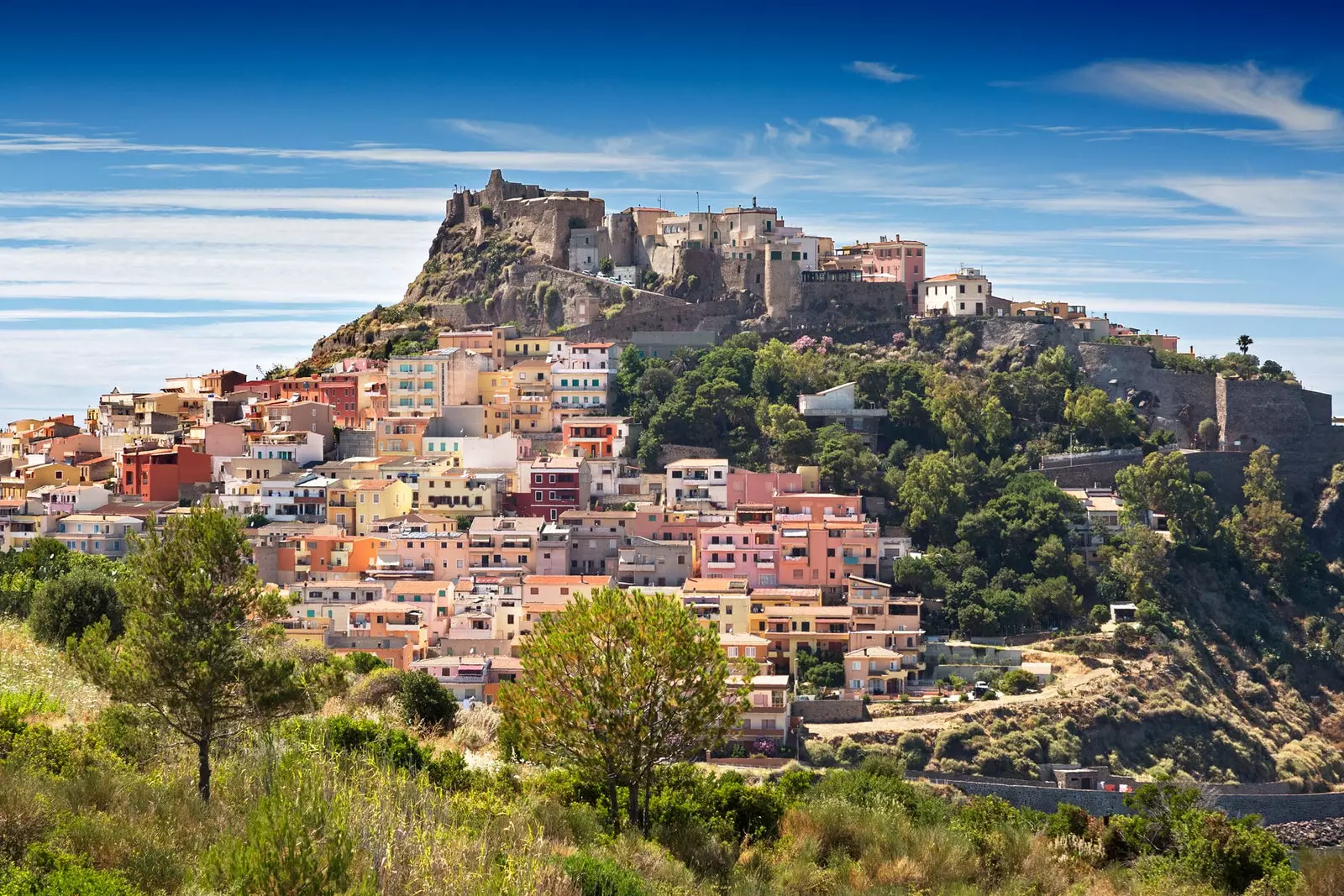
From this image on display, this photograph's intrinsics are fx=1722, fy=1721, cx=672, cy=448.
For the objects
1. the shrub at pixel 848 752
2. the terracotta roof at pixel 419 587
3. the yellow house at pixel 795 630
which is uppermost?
the terracotta roof at pixel 419 587

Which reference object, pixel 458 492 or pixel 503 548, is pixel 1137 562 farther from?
pixel 458 492

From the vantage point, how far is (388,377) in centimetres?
4238

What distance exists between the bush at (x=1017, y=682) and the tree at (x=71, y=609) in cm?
1827

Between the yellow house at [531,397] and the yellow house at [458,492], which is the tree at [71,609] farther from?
the yellow house at [531,397]

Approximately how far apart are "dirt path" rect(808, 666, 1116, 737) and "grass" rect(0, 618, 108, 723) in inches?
611

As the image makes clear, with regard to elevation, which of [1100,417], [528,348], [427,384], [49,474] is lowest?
[49,474]

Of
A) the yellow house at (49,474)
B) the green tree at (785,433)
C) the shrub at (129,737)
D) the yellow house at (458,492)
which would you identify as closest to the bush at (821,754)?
the yellow house at (458,492)

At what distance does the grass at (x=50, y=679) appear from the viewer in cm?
1317

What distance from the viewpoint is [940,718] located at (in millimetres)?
29594

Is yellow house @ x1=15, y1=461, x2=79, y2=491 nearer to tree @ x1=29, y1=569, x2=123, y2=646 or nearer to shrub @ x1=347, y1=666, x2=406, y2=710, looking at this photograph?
tree @ x1=29, y1=569, x2=123, y2=646

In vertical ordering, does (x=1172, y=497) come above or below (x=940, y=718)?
above

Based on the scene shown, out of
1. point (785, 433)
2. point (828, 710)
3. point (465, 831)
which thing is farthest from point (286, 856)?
point (785, 433)

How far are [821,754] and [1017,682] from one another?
19.1 feet

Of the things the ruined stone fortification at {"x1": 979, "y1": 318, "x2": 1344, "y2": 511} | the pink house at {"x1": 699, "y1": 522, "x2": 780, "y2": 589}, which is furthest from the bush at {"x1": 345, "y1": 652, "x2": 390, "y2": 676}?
the ruined stone fortification at {"x1": 979, "y1": 318, "x2": 1344, "y2": 511}
